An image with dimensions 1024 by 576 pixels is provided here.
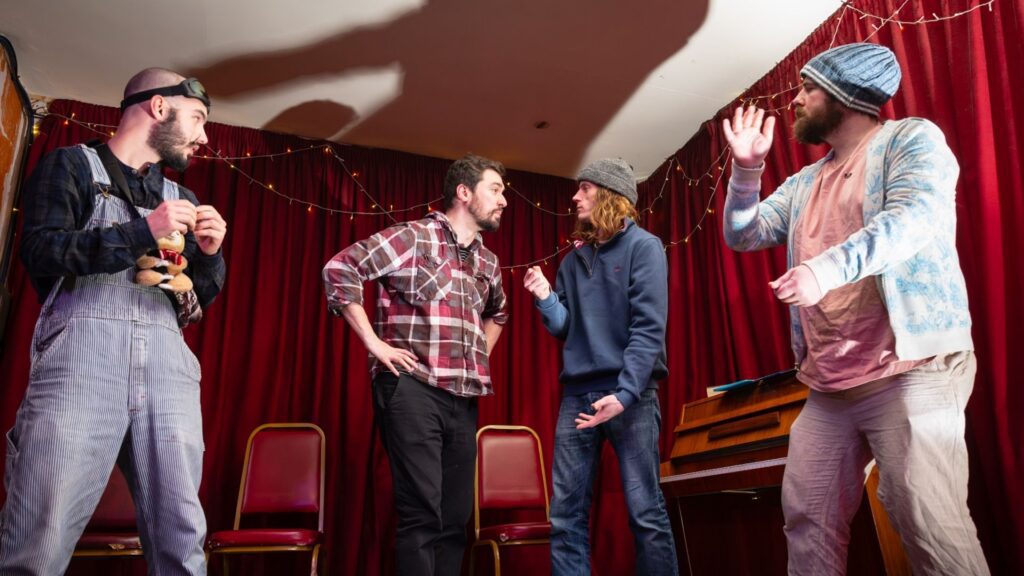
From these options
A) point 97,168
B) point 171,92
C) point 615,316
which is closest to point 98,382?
point 97,168

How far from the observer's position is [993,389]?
241cm

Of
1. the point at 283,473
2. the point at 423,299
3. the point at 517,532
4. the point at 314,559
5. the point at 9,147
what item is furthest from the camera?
the point at 9,147

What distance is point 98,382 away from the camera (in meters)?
1.62

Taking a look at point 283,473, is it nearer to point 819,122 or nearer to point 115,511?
point 115,511

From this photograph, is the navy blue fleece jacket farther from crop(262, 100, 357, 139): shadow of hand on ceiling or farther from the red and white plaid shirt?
crop(262, 100, 357, 139): shadow of hand on ceiling

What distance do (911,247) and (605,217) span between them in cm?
130

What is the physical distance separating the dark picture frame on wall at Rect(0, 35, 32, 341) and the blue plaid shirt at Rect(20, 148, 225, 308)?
2.36 metres

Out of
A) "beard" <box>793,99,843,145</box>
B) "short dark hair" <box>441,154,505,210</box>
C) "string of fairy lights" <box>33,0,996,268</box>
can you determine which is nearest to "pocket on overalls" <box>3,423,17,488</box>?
"short dark hair" <box>441,154,505,210</box>

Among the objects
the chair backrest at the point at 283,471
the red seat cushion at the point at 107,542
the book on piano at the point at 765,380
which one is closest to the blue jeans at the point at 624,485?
the book on piano at the point at 765,380

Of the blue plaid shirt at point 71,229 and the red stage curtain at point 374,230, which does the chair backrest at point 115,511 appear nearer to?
the red stage curtain at point 374,230

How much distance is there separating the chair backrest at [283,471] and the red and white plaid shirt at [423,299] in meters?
1.38

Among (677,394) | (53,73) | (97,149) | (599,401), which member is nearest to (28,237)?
(97,149)

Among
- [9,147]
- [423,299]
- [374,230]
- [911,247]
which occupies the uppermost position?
[9,147]

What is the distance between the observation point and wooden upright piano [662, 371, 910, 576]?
2.38 m
